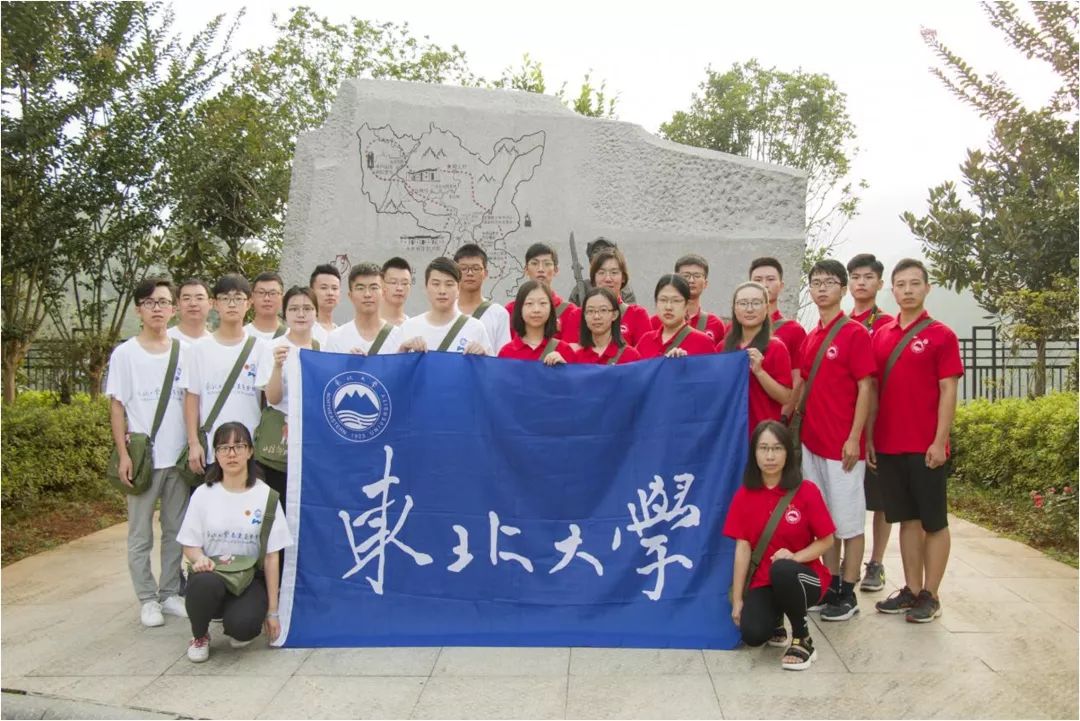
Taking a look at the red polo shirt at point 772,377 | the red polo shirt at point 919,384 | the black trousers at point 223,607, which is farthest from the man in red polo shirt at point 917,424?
the black trousers at point 223,607

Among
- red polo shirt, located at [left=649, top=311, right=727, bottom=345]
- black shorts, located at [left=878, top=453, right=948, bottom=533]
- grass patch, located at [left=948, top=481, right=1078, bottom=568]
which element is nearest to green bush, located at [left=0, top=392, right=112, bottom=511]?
red polo shirt, located at [left=649, top=311, right=727, bottom=345]

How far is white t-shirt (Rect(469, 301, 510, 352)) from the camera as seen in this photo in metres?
4.64

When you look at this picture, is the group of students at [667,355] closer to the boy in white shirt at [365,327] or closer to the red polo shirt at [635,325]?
the boy in white shirt at [365,327]

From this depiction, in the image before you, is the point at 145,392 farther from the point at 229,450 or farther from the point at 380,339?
the point at 380,339

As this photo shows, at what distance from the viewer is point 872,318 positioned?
15.8 ft

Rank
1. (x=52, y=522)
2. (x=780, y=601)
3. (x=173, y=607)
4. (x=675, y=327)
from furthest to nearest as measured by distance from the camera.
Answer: (x=52, y=522) < (x=173, y=607) < (x=675, y=327) < (x=780, y=601)

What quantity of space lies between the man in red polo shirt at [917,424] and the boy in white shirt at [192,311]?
3.42 m

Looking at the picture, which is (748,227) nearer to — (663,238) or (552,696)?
(663,238)

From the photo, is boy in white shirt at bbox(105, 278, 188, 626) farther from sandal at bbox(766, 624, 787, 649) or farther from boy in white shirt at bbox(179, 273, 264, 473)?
sandal at bbox(766, 624, 787, 649)

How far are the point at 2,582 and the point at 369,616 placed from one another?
2.95m

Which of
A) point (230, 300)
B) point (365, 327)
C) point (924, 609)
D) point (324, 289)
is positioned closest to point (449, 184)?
point (324, 289)

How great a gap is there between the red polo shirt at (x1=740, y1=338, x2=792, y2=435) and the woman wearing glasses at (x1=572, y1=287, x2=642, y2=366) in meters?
0.57

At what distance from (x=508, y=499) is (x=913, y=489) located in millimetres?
1908

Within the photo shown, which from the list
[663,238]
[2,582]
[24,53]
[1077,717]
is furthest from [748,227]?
[24,53]
